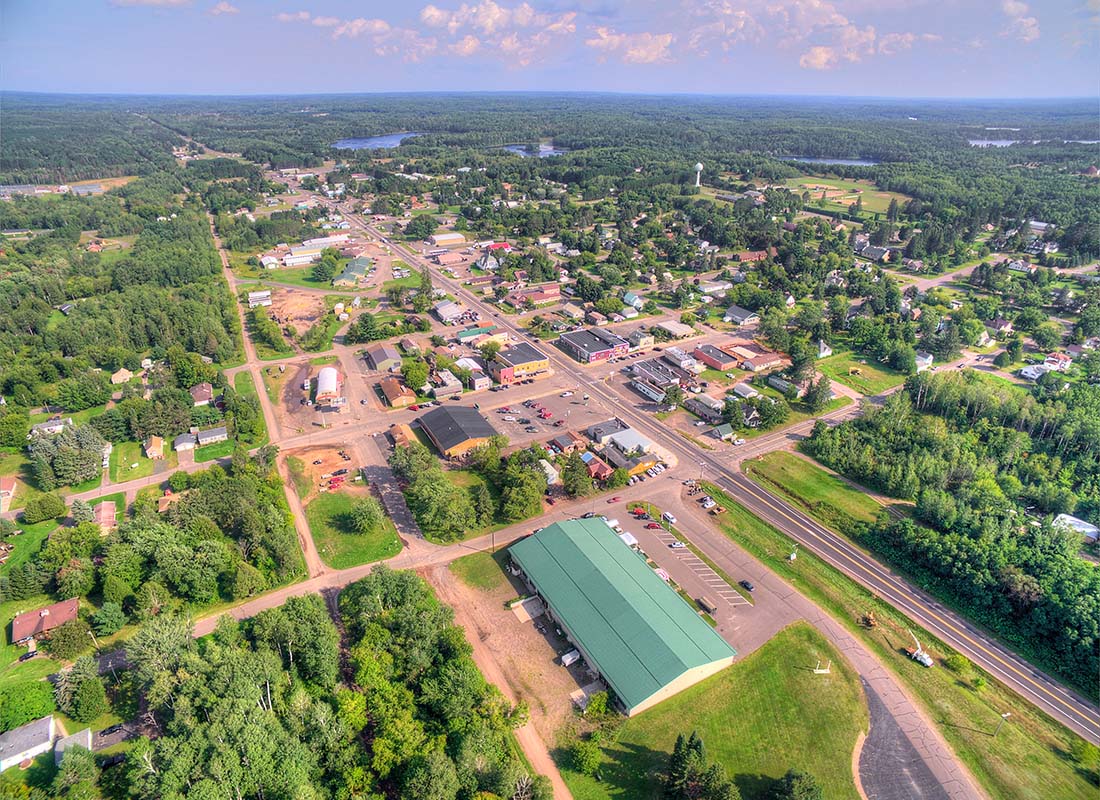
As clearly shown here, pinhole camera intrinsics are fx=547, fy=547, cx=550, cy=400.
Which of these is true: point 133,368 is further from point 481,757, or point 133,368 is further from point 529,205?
point 529,205

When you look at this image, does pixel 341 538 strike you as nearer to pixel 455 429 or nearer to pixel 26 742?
pixel 455 429

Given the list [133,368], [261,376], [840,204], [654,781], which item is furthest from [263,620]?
[840,204]

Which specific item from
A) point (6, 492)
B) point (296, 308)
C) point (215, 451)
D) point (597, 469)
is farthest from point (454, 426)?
point (296, 308)

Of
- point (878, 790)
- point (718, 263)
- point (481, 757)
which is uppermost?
point (718, 263)

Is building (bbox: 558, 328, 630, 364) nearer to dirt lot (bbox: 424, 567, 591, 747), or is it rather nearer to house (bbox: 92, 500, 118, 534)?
dirt lot (bbox: 424, 567, 591, 747)

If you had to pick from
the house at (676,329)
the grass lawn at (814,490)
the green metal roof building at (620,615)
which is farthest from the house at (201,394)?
the house at (676,329)
